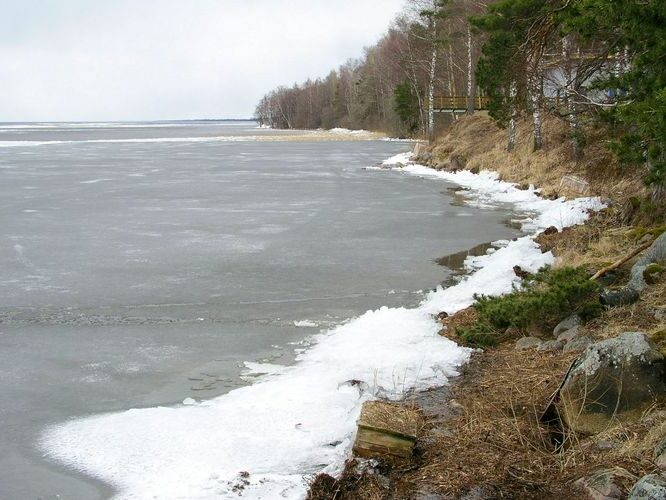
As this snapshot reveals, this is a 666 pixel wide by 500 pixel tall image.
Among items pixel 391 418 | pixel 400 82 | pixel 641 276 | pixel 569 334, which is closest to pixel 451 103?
pixel 400 82

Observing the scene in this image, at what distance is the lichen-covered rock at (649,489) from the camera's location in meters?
3.82

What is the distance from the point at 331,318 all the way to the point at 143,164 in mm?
33531

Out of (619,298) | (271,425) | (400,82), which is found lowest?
(271,425)

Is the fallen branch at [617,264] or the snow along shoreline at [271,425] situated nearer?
the snow along shoreline at [271,425]

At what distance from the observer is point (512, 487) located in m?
4.62

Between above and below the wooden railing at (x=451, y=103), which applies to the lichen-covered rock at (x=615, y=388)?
below

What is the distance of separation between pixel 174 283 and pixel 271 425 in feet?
19.5

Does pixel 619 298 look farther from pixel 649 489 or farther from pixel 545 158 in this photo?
pixel 545 158

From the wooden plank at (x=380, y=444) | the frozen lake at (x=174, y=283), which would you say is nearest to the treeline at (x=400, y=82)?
the frozen lake at (x=174, y=283)

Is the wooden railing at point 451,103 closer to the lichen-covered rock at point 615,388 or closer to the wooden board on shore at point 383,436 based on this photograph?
the lichen-covered rock at point 615,388

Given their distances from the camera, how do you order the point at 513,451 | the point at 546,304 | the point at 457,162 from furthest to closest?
the point at 457,162 < the point at 546,304 < the point at 513,451

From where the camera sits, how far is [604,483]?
4293 mm

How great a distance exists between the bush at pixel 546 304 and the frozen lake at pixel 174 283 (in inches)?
89.5

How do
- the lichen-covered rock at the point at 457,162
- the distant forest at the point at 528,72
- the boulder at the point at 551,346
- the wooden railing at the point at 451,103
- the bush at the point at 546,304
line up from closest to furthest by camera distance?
the boulder at the point at 551,346
the bush at the point at 546,304
the distant forest at the point at 528,72
the lichen-covered rock at the point at 457,162
the wooden railing at the point at 451,103
